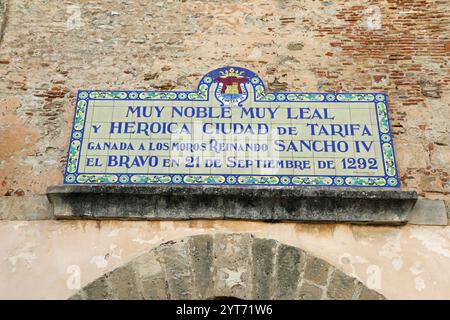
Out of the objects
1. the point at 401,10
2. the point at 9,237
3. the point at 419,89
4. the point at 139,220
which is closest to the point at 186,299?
the point at 139,220

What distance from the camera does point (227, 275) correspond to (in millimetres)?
4711

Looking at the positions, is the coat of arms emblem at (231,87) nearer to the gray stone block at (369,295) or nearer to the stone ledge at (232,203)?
the stone ledge at (232,203)

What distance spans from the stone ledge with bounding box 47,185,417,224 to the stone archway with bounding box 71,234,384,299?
26 cm

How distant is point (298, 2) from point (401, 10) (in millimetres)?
980

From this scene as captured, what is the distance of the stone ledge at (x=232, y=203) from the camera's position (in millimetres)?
4934

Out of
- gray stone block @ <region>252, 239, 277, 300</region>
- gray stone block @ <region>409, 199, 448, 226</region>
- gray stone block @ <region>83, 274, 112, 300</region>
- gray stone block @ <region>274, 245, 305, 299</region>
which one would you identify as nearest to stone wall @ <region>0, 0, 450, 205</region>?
gray stone block @ <region>409, 199, 448, 226</region>

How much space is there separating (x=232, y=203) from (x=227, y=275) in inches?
22.7

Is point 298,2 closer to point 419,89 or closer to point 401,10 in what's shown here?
point 401,10

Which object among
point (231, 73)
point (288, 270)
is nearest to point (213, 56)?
point (231, 73)

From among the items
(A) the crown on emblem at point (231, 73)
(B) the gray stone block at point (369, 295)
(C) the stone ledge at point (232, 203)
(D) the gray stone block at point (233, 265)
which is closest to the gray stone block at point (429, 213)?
(C) the stone ledge at point (232, 203)

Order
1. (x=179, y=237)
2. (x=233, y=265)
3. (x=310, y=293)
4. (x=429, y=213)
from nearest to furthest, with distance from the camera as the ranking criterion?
(x=310, y=293) < (x=233, y=265) < (x=179, y=237) < (x=429, y=213)

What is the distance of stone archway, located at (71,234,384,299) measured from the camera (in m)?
4.64

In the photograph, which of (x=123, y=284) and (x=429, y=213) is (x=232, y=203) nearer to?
(x=123, y=284)

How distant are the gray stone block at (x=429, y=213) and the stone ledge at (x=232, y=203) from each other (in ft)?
0.37
